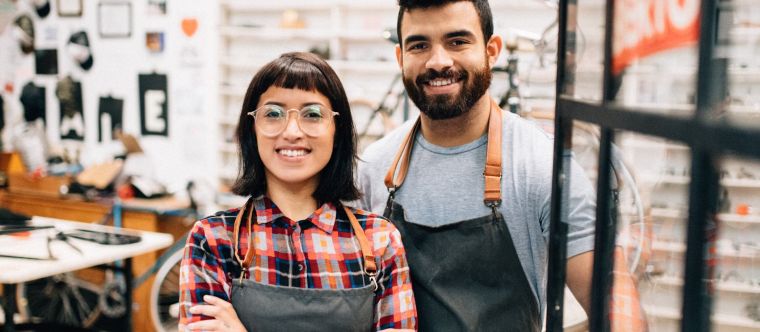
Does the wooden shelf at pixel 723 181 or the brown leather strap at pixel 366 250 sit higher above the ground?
the wooden shelf at pixel 723 181

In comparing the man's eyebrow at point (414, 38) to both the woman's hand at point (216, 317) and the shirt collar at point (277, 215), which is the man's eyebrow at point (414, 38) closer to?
the shirt collar at point (277, 215)

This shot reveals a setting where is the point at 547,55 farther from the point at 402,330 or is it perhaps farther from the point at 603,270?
the point at 603,270

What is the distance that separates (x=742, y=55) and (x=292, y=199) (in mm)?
1077

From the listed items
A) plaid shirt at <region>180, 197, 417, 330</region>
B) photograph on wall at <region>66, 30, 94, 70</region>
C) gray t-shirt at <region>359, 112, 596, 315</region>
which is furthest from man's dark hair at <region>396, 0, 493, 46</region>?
photograph on wall at <region>66, 30, 94, 70</region>

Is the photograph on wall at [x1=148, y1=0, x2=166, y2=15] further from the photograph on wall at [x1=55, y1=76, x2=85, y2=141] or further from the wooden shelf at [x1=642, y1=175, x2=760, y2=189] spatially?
the wooden shelf at [x1=642, y1=175, x2=760, y2=189]

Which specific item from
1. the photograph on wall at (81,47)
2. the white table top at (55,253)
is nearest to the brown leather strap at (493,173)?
the white table top at (55,253)

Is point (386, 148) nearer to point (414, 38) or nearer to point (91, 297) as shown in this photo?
point (414, 38)

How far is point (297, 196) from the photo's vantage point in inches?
57.6

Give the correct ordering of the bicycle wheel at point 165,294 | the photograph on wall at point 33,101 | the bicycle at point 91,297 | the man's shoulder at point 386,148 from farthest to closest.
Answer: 1. the photograph on wall at point 33,101
2. the bicycle at point 91,297
3. the bicycle wheel at point 165,294
4. the man's shoulder at point 386,148

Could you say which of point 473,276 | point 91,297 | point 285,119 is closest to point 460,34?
point 285,119

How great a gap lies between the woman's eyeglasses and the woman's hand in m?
0.38

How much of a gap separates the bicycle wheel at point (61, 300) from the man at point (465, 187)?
3.53 metres

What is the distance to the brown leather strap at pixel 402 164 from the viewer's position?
1.62m

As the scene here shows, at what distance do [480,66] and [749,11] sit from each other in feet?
3.51
